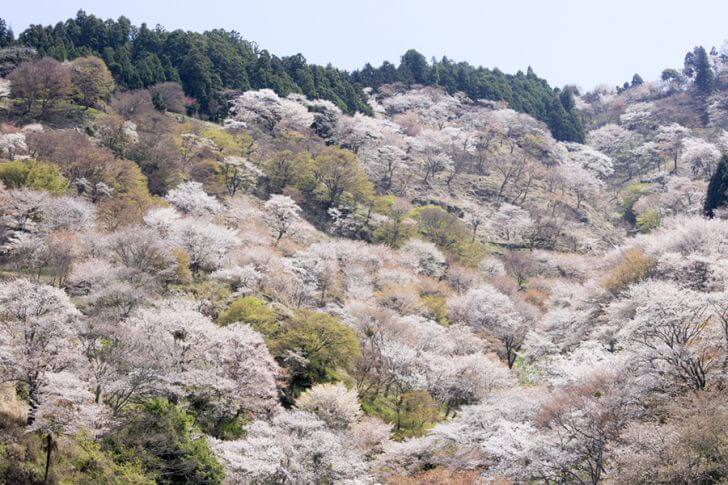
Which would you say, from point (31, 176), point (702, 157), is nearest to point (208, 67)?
point (31, 176)

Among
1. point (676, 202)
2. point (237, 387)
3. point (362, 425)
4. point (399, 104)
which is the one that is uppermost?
point (399, 104)

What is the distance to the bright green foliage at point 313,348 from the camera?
33312 mm

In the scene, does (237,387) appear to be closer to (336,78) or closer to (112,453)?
(112,453)

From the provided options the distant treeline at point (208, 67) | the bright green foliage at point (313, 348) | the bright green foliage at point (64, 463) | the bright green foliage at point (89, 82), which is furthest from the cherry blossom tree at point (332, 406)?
the distant treeline at point (208, 67)

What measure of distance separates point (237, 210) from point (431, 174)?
1378 inches

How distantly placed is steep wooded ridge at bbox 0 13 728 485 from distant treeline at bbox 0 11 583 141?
580 millimetres

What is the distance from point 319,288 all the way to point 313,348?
11.4 m

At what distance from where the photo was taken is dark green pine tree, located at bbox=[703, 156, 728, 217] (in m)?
52.9

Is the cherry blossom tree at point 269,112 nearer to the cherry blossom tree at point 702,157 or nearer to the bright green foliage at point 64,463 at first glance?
the cherry blossom tree at point 702,157

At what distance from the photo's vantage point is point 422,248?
55.8 m

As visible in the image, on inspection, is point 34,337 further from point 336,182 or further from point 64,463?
point 336,182

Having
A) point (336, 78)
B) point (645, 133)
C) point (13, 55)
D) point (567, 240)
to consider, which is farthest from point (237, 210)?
point (645, 133)

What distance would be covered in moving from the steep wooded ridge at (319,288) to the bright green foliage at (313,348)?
16 cm

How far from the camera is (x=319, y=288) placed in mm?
44750
